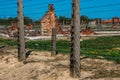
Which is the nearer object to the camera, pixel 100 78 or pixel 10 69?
pixel 100 78

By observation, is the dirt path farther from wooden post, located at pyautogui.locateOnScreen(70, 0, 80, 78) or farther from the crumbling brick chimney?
the crumbling brick chimney

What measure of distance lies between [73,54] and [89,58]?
1.93 metres

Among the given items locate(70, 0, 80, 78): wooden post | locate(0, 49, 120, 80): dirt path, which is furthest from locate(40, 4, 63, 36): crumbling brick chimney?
locate(70, 0, 80, 78): wooden post

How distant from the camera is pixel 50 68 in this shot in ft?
38.5

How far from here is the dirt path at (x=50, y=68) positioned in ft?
34.6

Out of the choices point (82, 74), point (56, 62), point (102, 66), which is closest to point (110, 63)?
point (102, 66)

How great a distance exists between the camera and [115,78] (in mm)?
9797

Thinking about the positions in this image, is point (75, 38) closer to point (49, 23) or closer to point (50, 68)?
point (50, 68)

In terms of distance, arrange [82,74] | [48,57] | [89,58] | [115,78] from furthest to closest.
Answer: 1. [48,57]
2. [89,58]
3. [82,74]
4. [115,78]

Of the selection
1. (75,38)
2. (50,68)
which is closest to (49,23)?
(50,68)

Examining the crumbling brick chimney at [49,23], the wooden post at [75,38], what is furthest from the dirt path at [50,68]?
the crumbling brick chimney at [49,23]

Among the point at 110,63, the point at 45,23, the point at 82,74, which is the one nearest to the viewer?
the point at 82,74

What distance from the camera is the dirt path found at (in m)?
10.5

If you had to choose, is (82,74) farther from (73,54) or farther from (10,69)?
(10,69)
